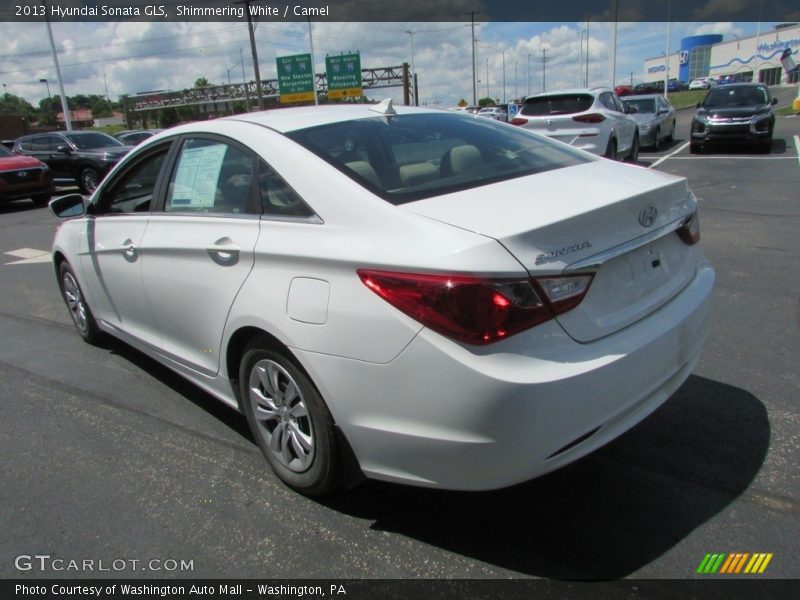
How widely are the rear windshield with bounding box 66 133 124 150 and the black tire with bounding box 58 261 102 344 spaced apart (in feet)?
46.0

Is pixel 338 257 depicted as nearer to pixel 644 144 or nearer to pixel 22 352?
pixel 22 352

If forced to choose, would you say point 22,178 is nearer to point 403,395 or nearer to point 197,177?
point 197,177

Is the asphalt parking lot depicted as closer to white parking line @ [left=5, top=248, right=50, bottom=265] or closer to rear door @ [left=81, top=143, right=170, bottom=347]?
rear door @ [left=81, top=143, right=170, bottom=347]

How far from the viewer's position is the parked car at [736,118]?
14.8 meters

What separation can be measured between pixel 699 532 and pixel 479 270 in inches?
55.0

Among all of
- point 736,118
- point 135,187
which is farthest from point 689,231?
point 736,118

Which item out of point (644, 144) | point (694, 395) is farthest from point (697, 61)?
point (694, 395)

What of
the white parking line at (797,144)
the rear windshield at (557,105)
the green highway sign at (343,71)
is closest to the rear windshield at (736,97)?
the white parking line at (797,144)

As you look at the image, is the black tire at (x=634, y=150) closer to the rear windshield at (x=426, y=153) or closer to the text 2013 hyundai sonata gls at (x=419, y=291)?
the rear windshield at (x=426, y=153)

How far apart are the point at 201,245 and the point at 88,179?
1620 centimetres

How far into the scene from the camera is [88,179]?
16.9 meters

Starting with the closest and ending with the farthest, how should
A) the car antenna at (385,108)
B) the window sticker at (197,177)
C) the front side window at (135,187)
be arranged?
the window sticker at (197,177)
the car antenna at (385,108)
the front side window at (135,187)

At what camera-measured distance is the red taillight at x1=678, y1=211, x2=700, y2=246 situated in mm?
2695

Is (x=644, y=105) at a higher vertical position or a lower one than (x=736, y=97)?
lower
